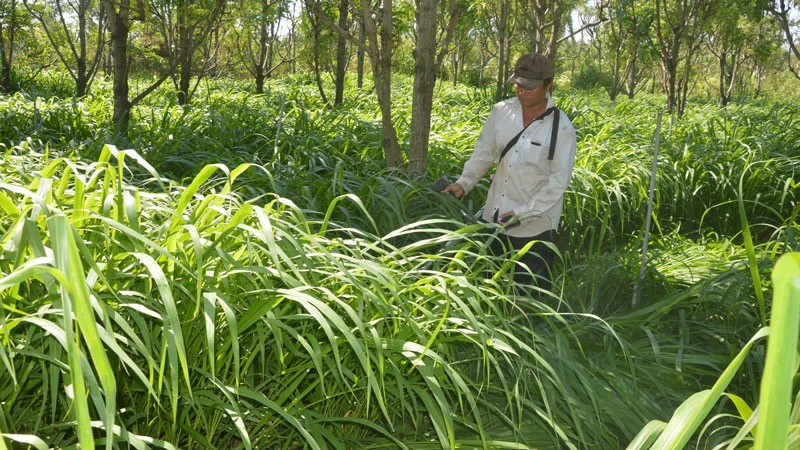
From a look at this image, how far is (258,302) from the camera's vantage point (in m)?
1.69

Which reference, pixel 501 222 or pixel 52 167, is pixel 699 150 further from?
pixel 52 167

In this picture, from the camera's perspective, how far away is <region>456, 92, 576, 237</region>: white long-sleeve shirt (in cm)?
302

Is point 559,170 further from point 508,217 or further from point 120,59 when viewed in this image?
point 120,59

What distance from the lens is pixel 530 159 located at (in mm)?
3062

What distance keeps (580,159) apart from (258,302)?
3.73 metres

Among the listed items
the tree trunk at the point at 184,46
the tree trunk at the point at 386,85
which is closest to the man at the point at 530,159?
the tree trunk at the point at 386,85

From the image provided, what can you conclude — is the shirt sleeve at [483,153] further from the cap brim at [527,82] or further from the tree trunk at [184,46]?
the tree trunk at [184,46]

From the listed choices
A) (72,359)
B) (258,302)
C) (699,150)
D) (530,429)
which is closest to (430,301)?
(530,429)

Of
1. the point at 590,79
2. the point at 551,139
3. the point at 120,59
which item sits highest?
the point at 590,79

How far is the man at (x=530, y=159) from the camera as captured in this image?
9.89 feet

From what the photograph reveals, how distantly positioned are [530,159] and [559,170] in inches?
5.1

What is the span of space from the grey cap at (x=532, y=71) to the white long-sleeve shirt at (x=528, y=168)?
→ 16 centimetres

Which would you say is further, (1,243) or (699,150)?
(699,150)

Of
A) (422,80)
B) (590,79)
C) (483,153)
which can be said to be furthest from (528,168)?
(590,79)
